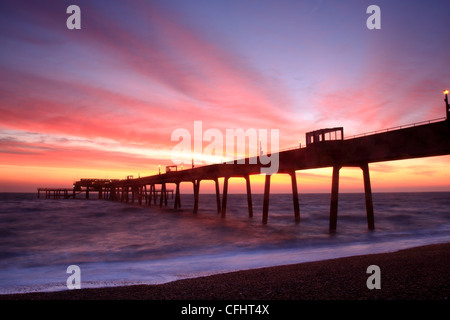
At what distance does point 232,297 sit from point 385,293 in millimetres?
2830

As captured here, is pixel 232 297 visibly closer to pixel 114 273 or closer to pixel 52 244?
pixel 114 273

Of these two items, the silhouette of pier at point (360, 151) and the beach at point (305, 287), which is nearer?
the beach at point (305, 287)

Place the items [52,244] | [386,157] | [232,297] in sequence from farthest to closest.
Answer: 1. [52,244]
2. [386,157]
3. [232,297]

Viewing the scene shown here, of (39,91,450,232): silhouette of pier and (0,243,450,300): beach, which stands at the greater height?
(39,91,450,232): silhouette of pier

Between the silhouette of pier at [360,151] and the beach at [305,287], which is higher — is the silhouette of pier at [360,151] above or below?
above

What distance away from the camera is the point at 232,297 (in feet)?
19.5

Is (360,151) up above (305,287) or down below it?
above

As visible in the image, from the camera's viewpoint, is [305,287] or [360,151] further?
[360,151]

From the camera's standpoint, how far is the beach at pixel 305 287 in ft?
19.0

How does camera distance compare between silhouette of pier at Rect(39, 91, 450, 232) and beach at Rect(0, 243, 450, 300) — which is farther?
silhouette of pier at Rect(39, 91, 450, 232)

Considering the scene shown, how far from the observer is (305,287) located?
252 inches

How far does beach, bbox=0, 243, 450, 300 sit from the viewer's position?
5.81m
